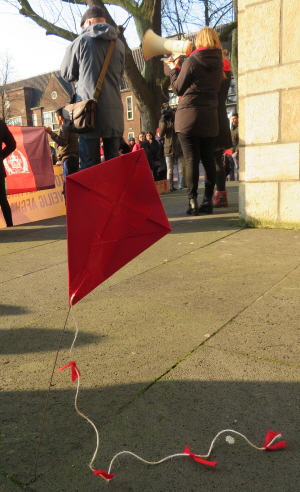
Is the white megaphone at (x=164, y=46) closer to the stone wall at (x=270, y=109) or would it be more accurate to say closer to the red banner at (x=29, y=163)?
the stone wall at (x=270, y=109)

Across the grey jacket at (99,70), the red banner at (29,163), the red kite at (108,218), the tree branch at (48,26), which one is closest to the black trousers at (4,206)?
the red banner at (29,163)

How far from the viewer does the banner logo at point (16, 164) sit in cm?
807

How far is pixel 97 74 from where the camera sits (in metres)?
5.20

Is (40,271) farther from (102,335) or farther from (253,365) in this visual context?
(253,365)

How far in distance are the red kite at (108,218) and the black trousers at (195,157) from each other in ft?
13.3

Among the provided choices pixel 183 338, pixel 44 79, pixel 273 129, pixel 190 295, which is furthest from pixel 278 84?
pixel 44 79

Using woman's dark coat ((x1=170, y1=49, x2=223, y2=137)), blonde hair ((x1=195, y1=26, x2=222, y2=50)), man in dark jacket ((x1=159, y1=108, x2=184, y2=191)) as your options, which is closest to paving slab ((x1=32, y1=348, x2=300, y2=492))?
woman's dark coat ((x1=170, y1=49, x2=223, y2=137))

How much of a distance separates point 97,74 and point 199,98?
1.28m

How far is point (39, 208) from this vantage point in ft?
Answer: 25.6

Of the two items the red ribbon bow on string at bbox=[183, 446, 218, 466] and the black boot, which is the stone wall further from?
the red ribbon bow on string at bbox=[183, 446, 218, 466]

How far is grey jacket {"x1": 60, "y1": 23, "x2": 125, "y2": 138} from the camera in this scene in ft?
16.6

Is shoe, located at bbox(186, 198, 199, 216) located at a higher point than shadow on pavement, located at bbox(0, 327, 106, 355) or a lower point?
higher

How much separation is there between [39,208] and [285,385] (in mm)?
6383

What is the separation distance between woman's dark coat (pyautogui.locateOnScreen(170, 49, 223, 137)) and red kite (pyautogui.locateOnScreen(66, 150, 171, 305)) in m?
4.07
